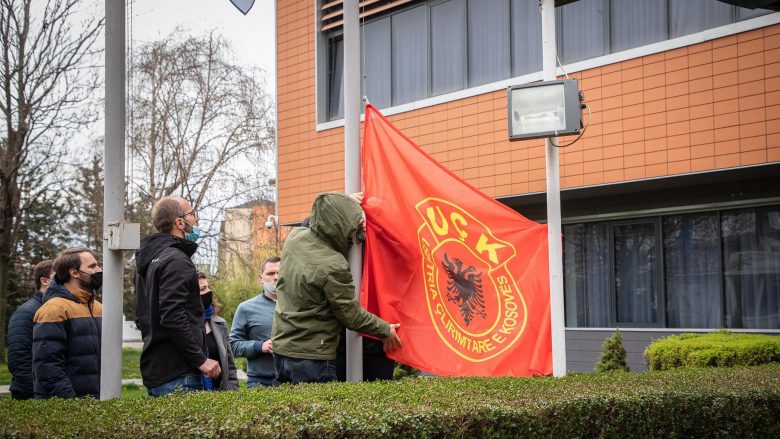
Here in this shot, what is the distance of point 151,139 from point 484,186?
17108 mm

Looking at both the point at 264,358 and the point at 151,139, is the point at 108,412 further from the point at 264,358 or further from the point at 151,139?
the point at 151,139

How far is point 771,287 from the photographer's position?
46.9ft

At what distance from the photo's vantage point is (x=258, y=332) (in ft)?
28.3

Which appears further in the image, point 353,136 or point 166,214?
point 353,136

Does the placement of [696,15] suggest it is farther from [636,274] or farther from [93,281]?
[93,281]

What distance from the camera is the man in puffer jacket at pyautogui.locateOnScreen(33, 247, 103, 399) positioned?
273 inches

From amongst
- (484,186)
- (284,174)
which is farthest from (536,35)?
(284,174)

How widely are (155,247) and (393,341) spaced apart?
1.78 metres

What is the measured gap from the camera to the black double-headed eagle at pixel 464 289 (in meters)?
7.10

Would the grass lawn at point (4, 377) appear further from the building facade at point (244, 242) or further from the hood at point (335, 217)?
the hood at point (335, 217)

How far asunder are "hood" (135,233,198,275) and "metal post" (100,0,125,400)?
2.50 ft

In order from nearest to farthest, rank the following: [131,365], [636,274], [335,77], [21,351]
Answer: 1. [21,351]
2. [636,274]
3. [335,77]
4. [131,365]

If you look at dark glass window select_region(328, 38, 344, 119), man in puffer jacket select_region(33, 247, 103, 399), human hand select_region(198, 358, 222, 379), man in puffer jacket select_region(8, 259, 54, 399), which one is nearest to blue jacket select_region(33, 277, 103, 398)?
man in puffer jacket select_region(33, 247, 103, 399)

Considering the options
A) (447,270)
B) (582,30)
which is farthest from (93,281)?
→ (582,30)
